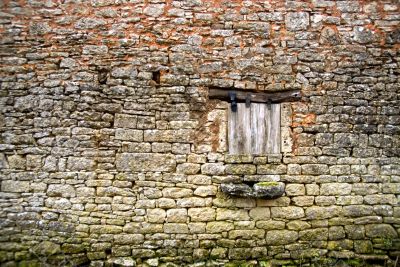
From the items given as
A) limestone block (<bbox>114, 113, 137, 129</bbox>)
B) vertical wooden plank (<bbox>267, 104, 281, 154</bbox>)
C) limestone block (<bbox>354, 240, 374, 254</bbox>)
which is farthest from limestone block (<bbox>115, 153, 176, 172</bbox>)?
limestone block (<bbox>354, 240, 374, 254</bbox>)

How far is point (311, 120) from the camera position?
4449mm

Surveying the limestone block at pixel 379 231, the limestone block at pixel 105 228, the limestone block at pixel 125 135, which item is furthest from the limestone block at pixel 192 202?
the limestone block at pixel 379 231

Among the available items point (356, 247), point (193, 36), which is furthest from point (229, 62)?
point (356, 247)

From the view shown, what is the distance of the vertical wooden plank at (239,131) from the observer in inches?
175

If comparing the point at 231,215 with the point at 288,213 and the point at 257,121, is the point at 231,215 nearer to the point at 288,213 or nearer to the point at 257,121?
the point at 288,213

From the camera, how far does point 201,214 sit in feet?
14.3

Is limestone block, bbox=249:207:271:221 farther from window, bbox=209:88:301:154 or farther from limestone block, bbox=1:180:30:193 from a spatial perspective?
limestone block, bbox=1:180:30:193

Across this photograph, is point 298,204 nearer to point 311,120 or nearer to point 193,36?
point 311,120

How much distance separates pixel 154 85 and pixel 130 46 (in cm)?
63

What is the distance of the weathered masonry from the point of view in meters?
4.32

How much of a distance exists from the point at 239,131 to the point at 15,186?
124 inches

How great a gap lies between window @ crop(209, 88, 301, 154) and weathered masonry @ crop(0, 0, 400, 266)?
0.05ft

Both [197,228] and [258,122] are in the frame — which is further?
[258,122]

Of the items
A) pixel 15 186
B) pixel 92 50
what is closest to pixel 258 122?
pixel 92 50
